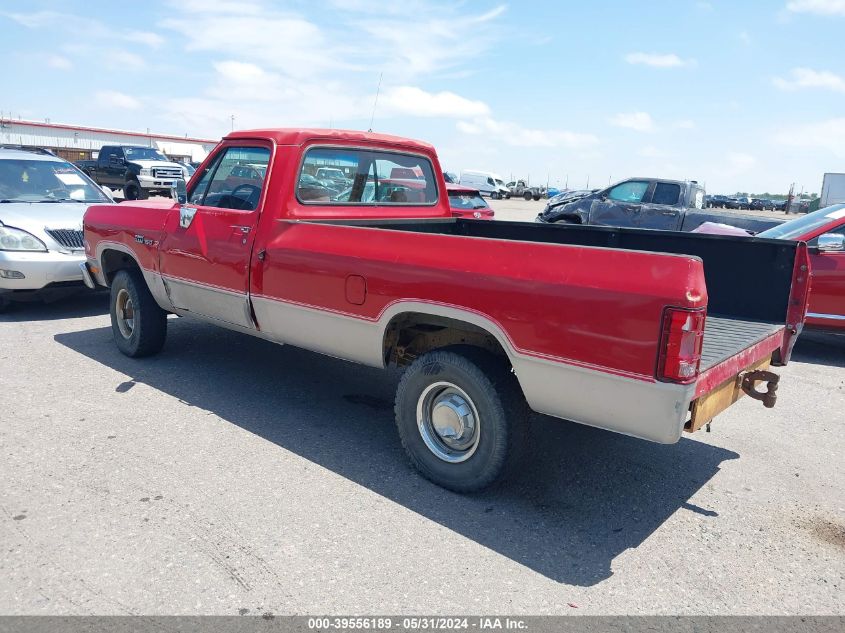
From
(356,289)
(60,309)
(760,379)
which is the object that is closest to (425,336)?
(356,289)

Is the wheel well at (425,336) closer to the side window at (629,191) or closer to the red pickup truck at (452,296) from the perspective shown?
the red pickup truck at (452,296)

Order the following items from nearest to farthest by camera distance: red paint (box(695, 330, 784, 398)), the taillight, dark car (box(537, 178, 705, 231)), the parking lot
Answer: the taillight → the parking lot → red paint (box(695, 330, 784, 398)) → dark car (box(537, 178, 705, 231))

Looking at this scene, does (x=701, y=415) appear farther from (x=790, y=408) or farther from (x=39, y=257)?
(x=39, y=257)

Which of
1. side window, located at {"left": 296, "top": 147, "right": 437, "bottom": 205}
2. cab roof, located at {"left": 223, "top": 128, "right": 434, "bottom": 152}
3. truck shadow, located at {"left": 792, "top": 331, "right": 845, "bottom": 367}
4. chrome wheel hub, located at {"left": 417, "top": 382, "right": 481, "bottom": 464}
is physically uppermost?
cab roof, located at {"left": 223, "top": 128, "right": 434, "bottom": 152}

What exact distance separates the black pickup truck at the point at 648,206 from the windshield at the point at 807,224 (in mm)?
3504

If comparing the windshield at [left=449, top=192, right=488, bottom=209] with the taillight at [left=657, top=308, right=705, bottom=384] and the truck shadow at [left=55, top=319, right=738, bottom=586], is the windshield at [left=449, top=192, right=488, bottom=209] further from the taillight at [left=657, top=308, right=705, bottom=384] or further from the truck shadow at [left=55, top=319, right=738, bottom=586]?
the taillight at [left=657, top=308, right=705, bottom=384]

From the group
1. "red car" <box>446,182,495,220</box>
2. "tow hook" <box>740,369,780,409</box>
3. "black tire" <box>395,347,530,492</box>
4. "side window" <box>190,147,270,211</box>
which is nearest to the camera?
"black tire" <box>395,347,530,492</box>

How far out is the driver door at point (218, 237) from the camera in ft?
14.7

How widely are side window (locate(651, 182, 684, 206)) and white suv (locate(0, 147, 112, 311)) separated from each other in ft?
32.6

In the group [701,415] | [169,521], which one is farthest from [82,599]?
[701,415]

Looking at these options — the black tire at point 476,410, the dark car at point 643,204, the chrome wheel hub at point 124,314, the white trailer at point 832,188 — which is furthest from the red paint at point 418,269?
the white trailer at point 832,188

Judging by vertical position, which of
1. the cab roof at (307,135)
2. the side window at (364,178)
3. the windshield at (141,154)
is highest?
the windshield at (141,154)

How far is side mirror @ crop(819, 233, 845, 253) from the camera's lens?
6.37 m

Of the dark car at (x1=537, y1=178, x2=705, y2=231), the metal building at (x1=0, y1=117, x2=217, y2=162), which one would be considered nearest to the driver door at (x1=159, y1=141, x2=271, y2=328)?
the dark car at (x1=537, y1=178, x2=705, y2=231)
